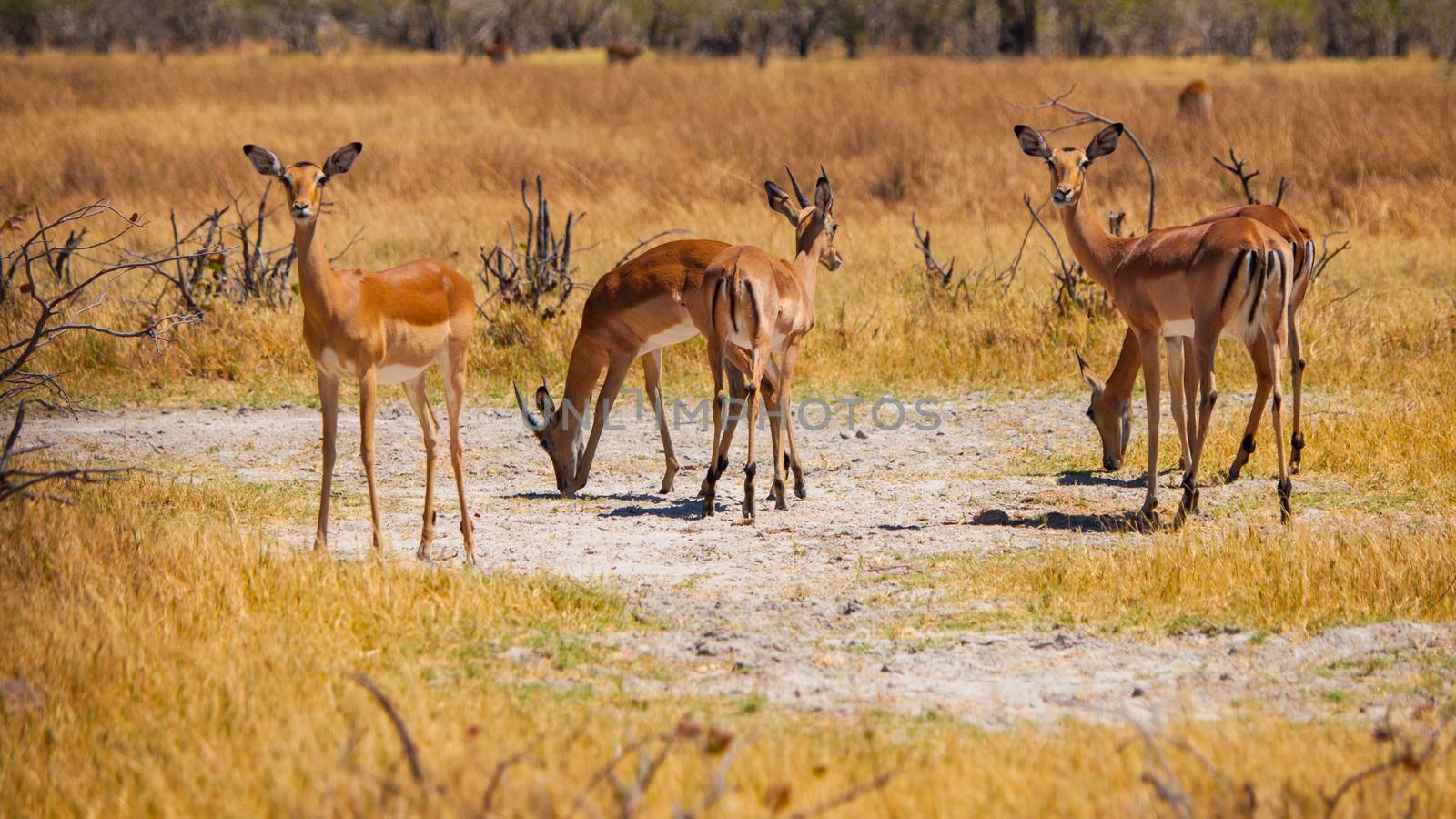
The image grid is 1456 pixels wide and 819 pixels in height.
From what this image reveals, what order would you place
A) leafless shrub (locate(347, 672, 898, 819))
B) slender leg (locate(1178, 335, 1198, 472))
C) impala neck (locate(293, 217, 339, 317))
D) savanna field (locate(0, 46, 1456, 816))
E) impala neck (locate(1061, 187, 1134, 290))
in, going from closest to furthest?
leafless shrub (locate(347, 672, 898, 819)), savanna field (locate(0, 46, 1456, 816)), impala neck (locate(293, 217, 339, 317)), slender leg (locate(1178, 335, 1198, 472)), impala neck (locate(1061, 187, 1134, 290))

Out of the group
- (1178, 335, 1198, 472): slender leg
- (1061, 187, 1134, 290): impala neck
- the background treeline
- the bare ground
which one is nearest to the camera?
the bare ground

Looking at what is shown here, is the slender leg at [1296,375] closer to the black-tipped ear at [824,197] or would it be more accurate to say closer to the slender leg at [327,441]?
the black-tipped ear at [824,197]

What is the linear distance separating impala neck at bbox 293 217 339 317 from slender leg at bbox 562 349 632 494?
2.64 meters

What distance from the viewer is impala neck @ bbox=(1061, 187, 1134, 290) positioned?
8.41 m

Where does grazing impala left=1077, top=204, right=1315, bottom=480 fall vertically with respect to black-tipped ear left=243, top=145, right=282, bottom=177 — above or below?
below

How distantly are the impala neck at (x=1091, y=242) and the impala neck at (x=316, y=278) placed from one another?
3995mm

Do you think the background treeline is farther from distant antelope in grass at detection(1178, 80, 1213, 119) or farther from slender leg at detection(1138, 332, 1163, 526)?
slender leg at detection(1138, 332, 1163, 526)

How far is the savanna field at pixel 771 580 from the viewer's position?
400 cm

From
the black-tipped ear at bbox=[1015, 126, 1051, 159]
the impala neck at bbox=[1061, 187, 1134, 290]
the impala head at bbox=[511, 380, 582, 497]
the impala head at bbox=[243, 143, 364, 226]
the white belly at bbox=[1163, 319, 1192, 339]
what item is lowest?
the impala head at bbox=[511, 380, 582, 497]

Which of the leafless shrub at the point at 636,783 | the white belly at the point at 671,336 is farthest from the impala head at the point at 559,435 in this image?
the leafless shrub at the point at 636,783

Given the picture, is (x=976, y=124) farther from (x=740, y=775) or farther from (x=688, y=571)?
(x=740, y=775)

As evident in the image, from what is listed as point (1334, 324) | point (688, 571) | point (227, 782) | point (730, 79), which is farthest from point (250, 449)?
point (730, 79)

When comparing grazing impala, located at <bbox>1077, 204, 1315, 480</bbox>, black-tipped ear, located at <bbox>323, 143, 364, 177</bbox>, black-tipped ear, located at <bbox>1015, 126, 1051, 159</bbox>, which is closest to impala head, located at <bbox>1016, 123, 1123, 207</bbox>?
black-tipped ear, located at <bbox>1015, 126, 1051, 159</bbox>

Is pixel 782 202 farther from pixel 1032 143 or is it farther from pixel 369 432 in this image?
pixel 369 432
